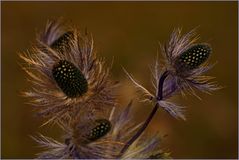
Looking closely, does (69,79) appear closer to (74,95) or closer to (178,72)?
(74,95)

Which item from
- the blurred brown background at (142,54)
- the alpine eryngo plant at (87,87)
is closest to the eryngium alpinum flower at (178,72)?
the alpine eryngo plant at (87,87)

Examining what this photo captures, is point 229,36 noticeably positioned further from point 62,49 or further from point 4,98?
point 62,49

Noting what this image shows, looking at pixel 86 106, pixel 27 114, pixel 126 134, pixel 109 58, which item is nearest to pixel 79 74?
pixel 86 106

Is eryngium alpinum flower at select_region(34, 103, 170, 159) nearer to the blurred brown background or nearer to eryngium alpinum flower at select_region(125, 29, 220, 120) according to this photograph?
eryngium alpinum flower at select_region(125, 29, 220, 120)

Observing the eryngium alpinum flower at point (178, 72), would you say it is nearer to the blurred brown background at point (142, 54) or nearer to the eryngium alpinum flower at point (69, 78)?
the eryngium alpinum flower at point (69, 78)

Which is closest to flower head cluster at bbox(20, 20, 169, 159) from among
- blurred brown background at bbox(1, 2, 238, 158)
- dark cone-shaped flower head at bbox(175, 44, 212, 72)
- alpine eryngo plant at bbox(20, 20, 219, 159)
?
alpine eryngo plant at bbox(20, 20, 219, 159)

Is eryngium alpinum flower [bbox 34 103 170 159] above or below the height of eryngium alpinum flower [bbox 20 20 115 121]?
below

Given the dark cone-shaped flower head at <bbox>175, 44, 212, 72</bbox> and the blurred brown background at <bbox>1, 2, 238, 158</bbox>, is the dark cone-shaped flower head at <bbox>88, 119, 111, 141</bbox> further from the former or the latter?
the blurred brown background at <bbox>1, 2, 238, 158</bbox>

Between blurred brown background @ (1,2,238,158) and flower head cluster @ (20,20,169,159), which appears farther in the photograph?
blurred brown background @ (1,2,238,158)
